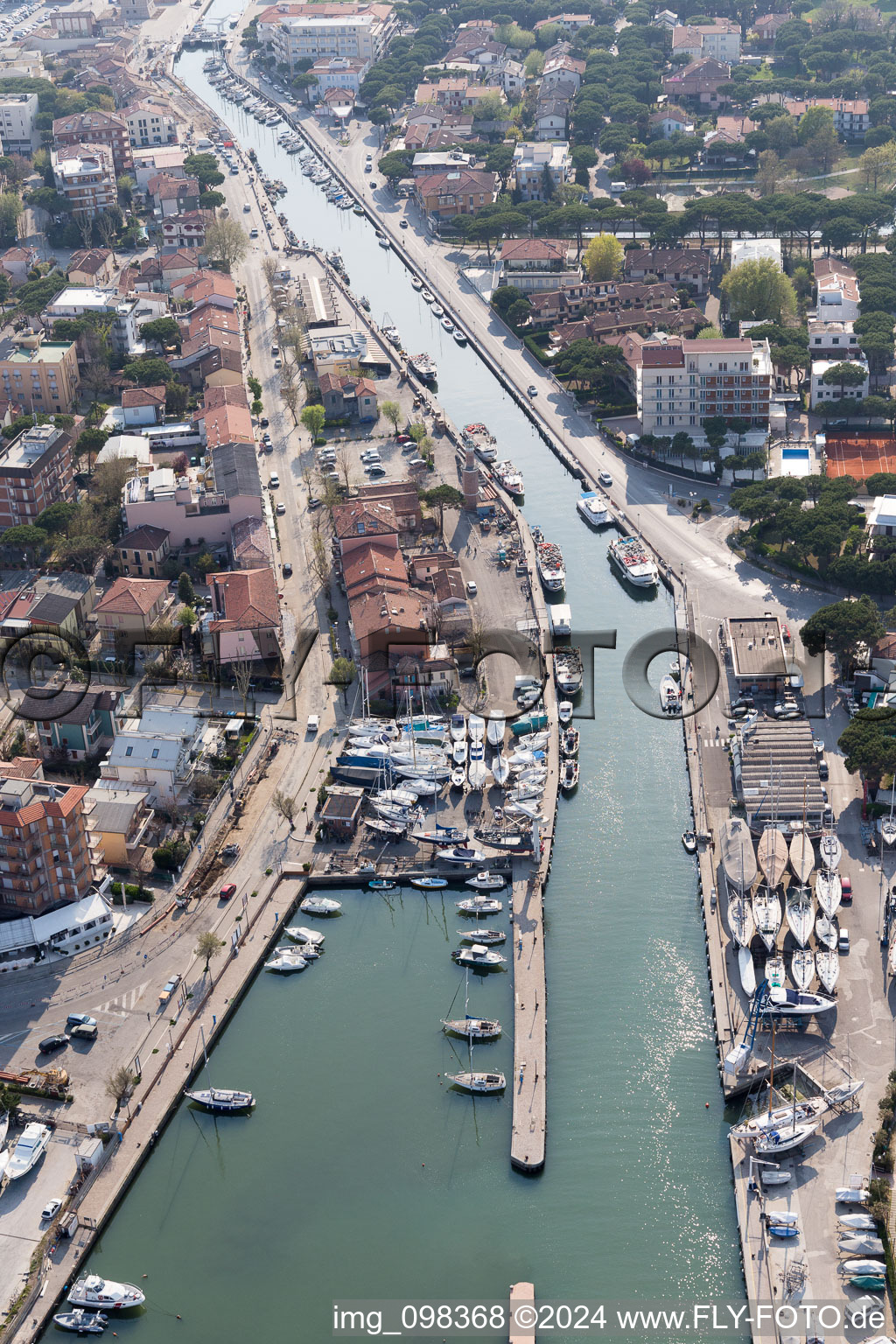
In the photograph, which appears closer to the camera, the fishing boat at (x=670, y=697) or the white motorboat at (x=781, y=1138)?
the white motorboat at (x=781, y=1138)

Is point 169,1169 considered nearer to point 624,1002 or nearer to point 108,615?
point 624,1002

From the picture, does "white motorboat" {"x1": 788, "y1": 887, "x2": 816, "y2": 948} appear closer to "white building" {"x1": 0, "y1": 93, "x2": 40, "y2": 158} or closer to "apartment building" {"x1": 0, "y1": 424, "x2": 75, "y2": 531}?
"apartment building" {"x1": 0, "y1": 424, "x2": 75, "y2": 531}

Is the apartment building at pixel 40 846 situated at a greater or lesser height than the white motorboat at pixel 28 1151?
greater

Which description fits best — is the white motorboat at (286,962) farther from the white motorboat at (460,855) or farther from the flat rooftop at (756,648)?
the flat rooftop at (756,648)

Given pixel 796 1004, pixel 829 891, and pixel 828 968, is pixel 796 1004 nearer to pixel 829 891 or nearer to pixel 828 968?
pixel 828 968

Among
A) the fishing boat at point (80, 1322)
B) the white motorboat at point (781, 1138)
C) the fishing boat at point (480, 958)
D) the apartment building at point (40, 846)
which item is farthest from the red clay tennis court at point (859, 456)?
the fishing boat at point (80, 1322)

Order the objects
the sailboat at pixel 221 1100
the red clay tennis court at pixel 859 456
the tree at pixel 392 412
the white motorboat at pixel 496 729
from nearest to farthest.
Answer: the sailboat at pixel 221 1100, the white motorboat at pixel 496 729, the red clay tennis court at pixel 859 456, the tree at pixel 392 412

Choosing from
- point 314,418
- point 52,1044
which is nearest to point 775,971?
point 52,1044

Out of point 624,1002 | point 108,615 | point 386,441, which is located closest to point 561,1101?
point 624,1002
